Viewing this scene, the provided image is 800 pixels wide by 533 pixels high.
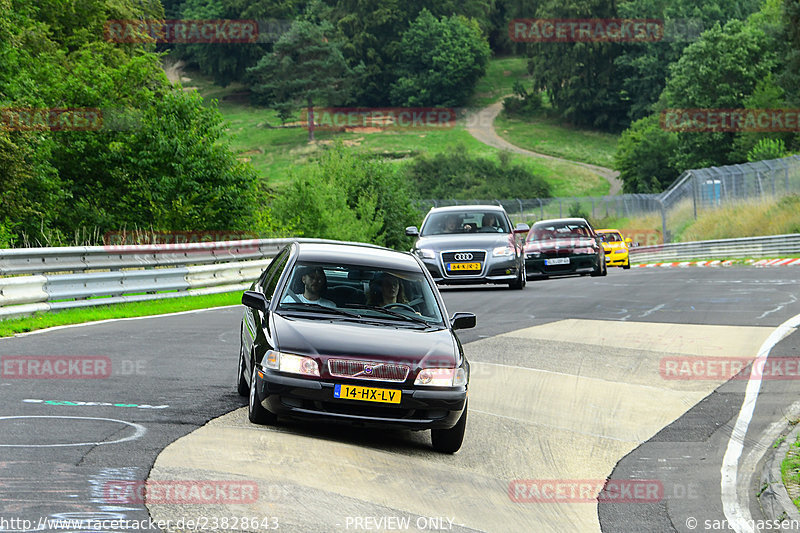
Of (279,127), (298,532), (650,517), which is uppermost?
(298,532)

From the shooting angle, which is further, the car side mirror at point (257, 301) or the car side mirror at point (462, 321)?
the car side mirror at point (462, 321)

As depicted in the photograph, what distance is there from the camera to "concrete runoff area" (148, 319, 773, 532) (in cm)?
653

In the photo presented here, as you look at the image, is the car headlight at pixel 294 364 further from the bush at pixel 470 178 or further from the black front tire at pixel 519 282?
the bush at pixel 470 178

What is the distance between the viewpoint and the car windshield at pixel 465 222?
23.1m

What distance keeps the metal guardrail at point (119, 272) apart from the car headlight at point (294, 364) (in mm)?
7987

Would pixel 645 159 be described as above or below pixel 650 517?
below

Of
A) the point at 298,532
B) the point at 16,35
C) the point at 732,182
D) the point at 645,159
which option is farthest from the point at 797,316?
the point at 645,159

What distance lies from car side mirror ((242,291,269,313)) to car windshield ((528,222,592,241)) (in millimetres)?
19894

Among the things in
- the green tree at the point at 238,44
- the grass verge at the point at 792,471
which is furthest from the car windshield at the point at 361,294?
the green tree at the point at 238,44

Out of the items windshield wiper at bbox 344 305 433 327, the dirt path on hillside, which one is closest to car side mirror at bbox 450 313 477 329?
windshield wiper at bbox 344 305 433 327

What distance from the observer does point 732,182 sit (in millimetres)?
47719

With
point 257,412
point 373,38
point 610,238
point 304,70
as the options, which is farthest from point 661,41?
point 257,412

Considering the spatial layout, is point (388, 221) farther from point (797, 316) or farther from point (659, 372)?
point (659, 372)

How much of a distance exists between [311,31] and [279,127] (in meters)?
11.9
